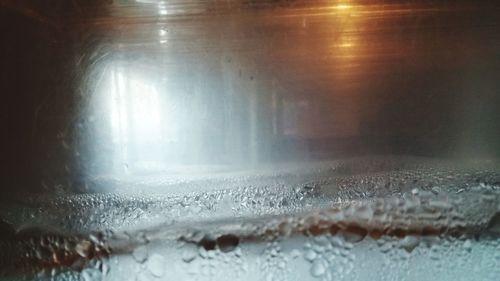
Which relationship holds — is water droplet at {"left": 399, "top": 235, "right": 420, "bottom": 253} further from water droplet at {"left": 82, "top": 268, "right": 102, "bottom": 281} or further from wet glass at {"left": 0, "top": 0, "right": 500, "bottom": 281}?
water droplet at {"left": 82, "top": 268, "right": 102, "bottom": 281}

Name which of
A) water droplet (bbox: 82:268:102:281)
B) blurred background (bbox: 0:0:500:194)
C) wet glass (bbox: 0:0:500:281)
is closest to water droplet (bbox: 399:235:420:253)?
wet glass (bbox: 0:0:500:281)

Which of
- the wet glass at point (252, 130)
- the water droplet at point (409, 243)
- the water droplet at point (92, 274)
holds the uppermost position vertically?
the wet glass at point (252, 130)

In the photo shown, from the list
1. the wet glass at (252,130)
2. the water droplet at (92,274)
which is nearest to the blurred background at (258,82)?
the wet glass at (252,130)

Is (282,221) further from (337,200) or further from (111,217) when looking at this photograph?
(111,217)

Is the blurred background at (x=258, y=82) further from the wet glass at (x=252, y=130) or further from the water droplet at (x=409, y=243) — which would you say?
the water droplet at (x=409, y=243)

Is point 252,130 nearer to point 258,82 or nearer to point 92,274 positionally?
point 258,82

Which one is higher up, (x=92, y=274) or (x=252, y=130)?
(x=252, y=130)

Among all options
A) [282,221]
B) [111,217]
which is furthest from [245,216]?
[111,217]

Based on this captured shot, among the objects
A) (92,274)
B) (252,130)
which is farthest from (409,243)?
(92,274)
